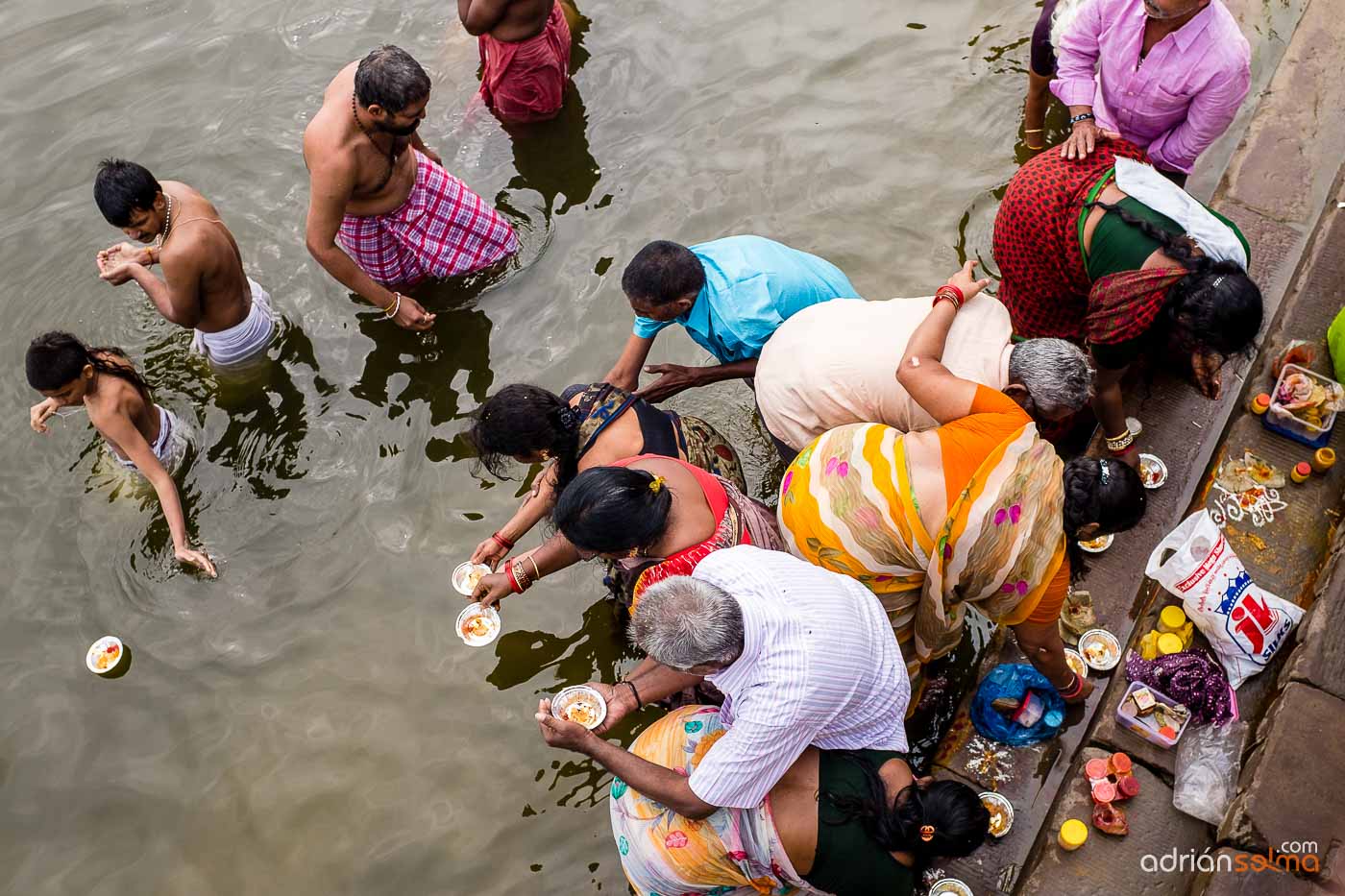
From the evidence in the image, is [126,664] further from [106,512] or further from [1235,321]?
[1235,321]

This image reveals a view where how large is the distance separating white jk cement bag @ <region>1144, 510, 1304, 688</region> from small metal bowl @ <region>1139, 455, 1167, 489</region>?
56cm

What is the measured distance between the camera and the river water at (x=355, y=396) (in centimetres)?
443

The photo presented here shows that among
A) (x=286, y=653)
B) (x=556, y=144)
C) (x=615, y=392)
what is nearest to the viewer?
(x=615, y=392)

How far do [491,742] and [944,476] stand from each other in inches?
101

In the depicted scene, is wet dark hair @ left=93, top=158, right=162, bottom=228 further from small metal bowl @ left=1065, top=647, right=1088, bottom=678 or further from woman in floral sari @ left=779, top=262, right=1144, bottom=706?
small metal bowl @ left=1065, top=647, right=1088, bottom=678

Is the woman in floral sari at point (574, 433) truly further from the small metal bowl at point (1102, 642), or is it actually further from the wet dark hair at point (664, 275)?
the small metal bowl at point (1102, 642)

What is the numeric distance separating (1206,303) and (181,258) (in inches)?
175

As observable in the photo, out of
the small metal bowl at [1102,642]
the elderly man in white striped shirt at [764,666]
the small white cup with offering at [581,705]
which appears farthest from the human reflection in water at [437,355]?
the small metal bowl at [1102,642]

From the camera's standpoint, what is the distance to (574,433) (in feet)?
12.1

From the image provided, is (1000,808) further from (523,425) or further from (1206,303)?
(523,425)

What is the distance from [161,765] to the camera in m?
4.60

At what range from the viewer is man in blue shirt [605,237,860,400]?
397cm

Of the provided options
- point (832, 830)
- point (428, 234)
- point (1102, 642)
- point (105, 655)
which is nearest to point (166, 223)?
point (428, 234)

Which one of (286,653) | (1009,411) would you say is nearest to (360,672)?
(286,653)
